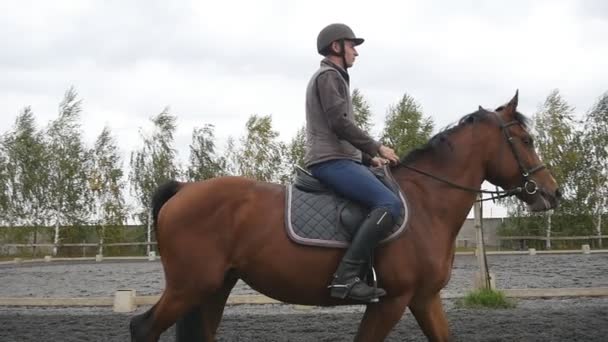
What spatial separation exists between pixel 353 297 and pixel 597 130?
39.6 m

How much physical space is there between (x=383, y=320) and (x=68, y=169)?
126ft

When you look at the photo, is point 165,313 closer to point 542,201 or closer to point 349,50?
point 349,50

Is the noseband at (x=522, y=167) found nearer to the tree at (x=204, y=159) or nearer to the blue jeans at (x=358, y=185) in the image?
the blue jeans at (x=358, y=185)

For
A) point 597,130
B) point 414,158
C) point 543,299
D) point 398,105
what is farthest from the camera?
point 398,105

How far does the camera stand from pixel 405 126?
4391cm

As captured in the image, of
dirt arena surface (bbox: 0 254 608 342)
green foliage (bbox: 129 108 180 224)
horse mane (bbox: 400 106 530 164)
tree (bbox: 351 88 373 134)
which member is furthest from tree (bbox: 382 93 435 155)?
horse mane (bbox: 400 106 530 164)

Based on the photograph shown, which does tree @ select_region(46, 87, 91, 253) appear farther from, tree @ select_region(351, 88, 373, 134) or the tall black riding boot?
the tall black riding boot

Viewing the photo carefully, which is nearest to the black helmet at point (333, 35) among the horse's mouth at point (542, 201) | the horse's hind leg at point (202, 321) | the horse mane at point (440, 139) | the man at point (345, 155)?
the man at point (345, 155)

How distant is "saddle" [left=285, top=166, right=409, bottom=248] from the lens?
15.7 ft

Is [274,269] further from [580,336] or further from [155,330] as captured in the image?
[580,336]

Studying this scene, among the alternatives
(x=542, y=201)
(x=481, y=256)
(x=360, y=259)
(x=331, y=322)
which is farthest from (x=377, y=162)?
(x=481, y=256)

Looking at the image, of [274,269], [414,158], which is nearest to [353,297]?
[274,269]

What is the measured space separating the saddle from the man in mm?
86

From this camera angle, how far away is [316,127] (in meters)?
5.10
